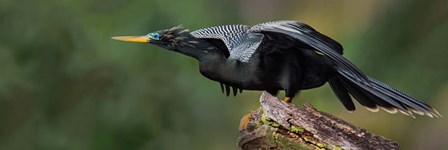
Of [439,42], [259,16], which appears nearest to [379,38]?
[439,42]

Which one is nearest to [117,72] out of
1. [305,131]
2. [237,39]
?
[237,39]

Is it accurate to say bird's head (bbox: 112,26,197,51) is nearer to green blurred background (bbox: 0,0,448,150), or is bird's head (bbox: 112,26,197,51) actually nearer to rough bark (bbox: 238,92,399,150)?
rough bark (bbox: 238,92,399,150)

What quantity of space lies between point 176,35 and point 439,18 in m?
2.17

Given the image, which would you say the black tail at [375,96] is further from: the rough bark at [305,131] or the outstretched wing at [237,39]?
the rough bark at [305,131]

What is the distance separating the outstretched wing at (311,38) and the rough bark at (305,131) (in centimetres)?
32

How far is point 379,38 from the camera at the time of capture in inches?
209

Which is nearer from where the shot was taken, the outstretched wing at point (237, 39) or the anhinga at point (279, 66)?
the anhinga at point (279, 66)

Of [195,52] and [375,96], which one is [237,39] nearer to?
[195,52]

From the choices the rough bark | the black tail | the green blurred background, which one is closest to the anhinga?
the black tail

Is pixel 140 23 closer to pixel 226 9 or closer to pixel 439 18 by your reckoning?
pixel 226 9

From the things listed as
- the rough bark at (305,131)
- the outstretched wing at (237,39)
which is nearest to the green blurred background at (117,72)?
the outstretched wing at (237,39)

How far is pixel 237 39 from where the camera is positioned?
363cm

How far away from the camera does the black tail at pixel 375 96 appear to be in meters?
3.19

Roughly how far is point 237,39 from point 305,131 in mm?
1120
